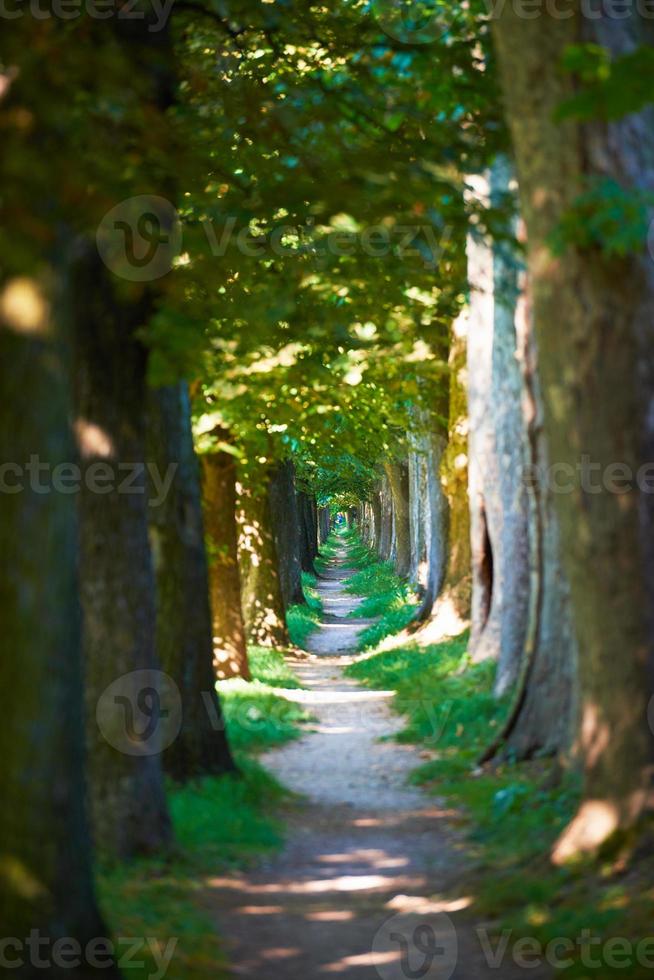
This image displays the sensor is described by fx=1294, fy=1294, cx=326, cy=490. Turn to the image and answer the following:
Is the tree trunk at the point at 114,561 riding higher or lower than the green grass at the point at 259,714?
higher

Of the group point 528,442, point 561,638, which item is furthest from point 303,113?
point 561,638

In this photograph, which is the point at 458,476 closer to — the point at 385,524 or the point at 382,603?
the point at 382,603

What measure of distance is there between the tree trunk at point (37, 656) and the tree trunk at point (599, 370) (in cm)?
261

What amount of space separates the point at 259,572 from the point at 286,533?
21.0ft

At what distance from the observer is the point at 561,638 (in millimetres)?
10422

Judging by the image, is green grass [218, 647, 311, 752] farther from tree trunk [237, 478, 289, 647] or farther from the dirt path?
tree trunk [237, 478, 289, 647]

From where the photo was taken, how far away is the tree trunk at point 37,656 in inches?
193

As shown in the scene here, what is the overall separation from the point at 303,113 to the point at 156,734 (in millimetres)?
4575

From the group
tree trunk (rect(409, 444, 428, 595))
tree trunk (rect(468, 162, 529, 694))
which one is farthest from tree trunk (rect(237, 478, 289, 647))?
tree trunk (rect(468, 162, 529, 694))

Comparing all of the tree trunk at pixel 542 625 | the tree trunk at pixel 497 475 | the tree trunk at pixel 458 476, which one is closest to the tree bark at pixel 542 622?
the tree trunk at pixel 542 625

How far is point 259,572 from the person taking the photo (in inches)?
915

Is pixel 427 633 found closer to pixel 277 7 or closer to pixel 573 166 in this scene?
pixel 277 7

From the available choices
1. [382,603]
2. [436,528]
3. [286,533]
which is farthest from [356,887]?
[382,603]

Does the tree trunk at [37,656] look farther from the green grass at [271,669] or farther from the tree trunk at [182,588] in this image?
the green grass at [271,669]
